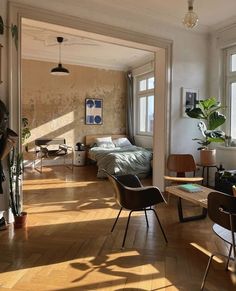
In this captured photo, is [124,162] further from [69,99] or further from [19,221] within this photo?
[19,221]

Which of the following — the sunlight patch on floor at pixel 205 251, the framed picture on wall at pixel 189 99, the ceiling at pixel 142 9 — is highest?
the ceiling at pixel 142 9

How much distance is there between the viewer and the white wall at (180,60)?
433 cm

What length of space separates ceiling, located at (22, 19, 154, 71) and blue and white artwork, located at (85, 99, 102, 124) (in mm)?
1118

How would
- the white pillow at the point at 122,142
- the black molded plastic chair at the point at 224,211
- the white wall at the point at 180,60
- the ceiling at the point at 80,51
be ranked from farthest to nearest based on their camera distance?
the white pillow at the point at 122,142
the ceiling at the point at 80,51
the white wall at the point at 180,60
the black molded plastic chair at the point at 224,211

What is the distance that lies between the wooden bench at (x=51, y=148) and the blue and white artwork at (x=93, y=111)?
1090 mm

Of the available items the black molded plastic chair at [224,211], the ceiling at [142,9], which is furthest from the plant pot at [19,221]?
the ceiling at [142,9]

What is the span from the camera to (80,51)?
22.9 ft

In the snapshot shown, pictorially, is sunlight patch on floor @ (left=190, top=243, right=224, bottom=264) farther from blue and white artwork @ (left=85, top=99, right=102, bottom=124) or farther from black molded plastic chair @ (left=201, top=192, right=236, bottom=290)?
blue and white artwork @ (left=85, top=99, right=102, bottom=124)

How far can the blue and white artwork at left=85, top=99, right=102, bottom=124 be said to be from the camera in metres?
8.20

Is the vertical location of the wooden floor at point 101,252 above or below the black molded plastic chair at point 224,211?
below

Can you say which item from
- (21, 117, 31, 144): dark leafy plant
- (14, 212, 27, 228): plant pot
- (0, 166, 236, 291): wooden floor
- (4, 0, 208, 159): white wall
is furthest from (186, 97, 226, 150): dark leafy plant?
(21, 117, 31, 144): dark leafy plant

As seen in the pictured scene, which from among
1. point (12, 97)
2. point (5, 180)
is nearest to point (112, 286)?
point (5, 180)

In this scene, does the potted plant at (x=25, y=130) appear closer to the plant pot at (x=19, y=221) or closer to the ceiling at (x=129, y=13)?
the ceiling at (x=129, y=13)

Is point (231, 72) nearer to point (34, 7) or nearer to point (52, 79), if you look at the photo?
point (34, 7)
